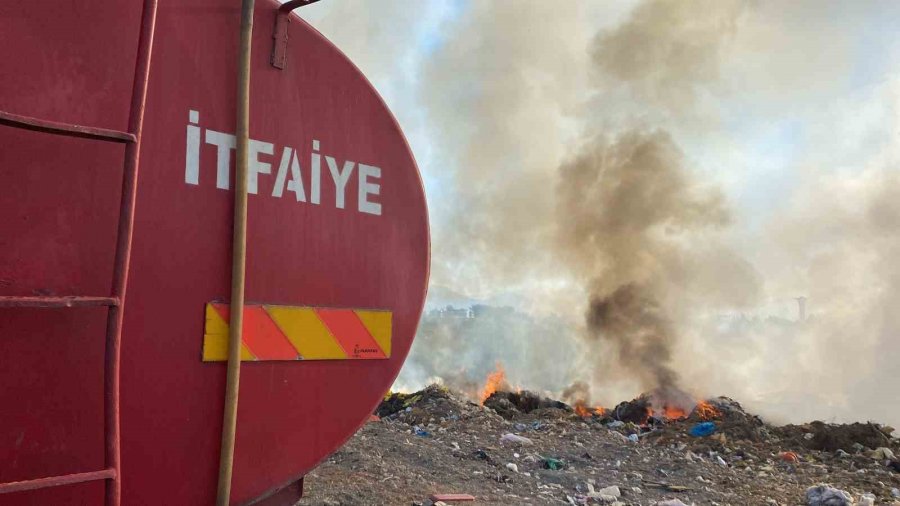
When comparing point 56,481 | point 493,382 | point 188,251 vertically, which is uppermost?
point 188,251

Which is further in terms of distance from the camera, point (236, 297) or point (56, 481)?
point (236, 297)

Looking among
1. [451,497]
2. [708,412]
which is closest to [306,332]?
[451,497]

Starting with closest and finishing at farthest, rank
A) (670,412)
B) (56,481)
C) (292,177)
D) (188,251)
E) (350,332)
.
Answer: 1. (56,481)
2. (188,251)
3. (292,177)
4. (350,332)
5. (670,412)

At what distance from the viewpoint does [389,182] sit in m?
2.16

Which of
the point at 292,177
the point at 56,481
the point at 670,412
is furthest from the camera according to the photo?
the point at 670,412

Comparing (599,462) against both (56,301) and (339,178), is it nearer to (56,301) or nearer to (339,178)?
(339,178)

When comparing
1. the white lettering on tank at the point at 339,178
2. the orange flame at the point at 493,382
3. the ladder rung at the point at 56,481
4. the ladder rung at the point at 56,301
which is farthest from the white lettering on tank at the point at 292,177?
the orange flame at the point at 493,382

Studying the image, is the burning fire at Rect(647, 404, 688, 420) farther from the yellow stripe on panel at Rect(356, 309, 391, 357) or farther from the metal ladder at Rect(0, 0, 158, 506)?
the metal ladder at Rect(0, 0, 158, 506)

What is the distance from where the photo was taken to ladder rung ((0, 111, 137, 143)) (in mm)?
1319

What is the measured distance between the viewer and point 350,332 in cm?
200

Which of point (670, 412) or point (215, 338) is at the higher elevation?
point (215, 338)

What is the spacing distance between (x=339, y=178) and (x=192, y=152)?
0.45 meters

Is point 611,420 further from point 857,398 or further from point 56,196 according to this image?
point 56,196

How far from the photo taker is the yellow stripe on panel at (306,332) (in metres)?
1.83
